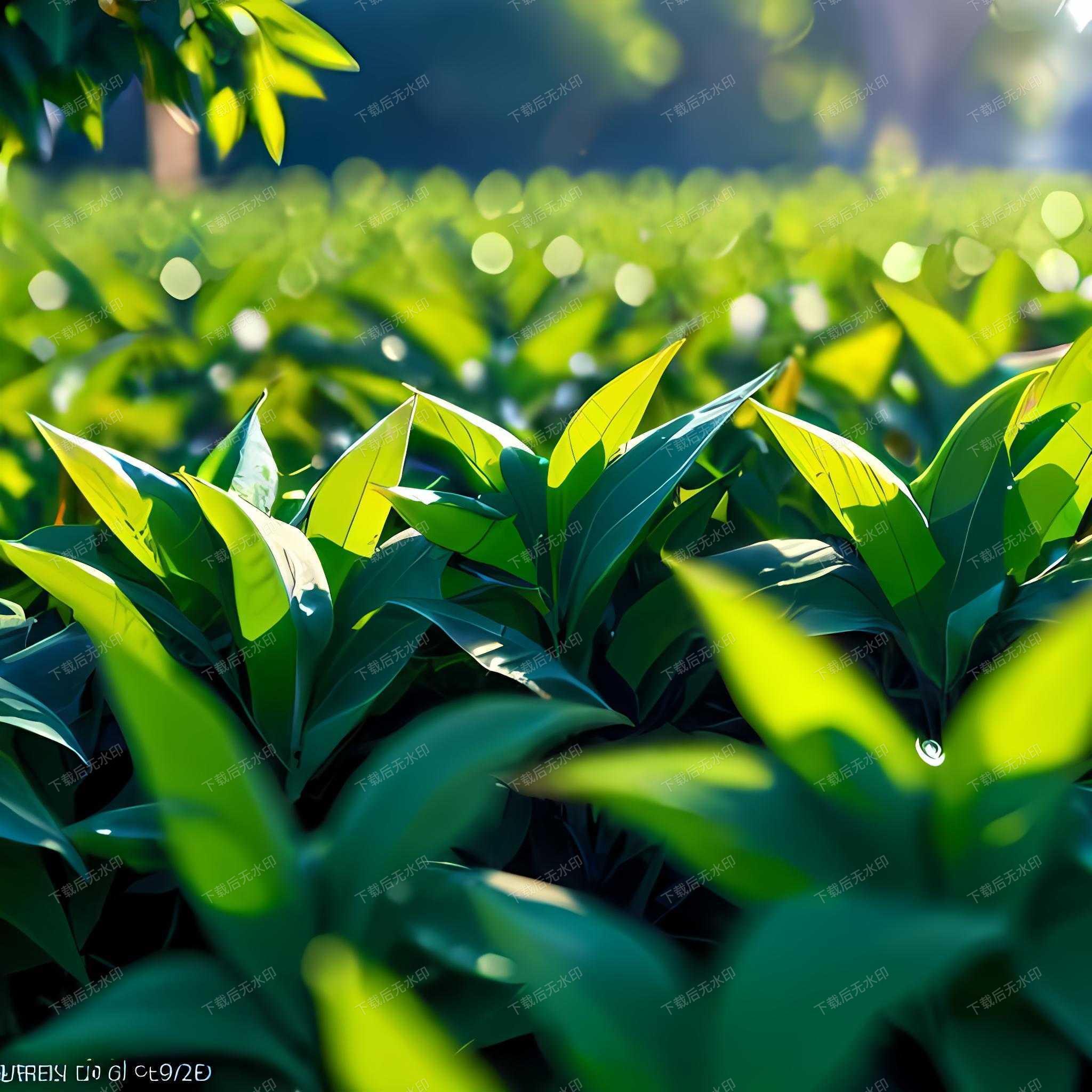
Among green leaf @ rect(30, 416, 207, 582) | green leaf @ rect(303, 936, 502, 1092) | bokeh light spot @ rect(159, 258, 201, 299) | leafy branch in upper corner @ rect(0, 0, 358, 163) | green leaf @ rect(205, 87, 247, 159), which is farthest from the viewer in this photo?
green leaf @ rect(205, 87, 247, 159)

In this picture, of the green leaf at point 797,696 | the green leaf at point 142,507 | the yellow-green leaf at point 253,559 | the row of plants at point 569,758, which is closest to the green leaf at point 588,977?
the row of plants at point 569,758

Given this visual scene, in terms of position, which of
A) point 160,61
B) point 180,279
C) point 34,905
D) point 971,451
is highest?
→ point 160,61

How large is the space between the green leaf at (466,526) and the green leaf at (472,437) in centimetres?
6

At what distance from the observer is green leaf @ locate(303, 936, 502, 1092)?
29 centimetres

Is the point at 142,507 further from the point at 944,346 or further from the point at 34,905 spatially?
the point at 944,346

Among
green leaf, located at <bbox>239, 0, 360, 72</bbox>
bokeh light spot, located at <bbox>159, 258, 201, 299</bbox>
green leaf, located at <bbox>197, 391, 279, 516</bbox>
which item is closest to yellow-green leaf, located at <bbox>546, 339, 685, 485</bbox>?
green leaf, located at <bbox>197, 391, 279, 516</bbox>

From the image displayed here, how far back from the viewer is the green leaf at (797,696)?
1.25 ft

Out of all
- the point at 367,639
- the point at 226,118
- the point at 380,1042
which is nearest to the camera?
the point at 380,1042

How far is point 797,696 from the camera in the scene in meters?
0.39

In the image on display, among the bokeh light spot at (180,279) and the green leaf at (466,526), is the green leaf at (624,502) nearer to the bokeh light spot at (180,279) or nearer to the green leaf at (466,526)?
the green leaf at (466,526)

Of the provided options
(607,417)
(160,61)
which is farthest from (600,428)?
(160,61)

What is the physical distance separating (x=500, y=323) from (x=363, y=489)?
0.46 metres

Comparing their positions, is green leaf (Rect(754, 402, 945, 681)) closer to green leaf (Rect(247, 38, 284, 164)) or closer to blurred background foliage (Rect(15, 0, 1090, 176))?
green leaf (Rect(247, 38, 284, 164))

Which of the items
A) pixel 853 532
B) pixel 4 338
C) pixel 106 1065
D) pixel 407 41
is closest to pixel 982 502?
pixel 853 532
